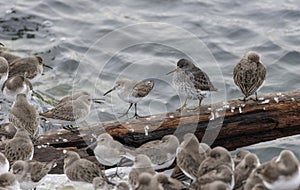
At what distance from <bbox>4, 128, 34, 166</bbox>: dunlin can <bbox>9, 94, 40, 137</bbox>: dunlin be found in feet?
2.11

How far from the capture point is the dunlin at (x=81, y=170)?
328 inches

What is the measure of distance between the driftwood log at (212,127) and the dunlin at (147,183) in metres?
1.83

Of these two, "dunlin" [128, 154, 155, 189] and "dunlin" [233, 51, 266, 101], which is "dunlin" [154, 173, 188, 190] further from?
"dunlin" [233, 51, 266, 101]

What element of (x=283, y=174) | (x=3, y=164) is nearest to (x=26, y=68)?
(x=3, y=164)

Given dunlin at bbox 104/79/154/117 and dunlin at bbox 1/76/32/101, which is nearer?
dunlin at bbox 104/79/154/117

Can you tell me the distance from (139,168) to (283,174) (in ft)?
5.90

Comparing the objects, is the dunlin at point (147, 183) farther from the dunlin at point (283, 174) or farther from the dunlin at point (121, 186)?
the dunlin at point (283, 174)

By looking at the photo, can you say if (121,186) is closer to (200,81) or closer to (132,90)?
(132,90)

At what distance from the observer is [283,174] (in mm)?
7117

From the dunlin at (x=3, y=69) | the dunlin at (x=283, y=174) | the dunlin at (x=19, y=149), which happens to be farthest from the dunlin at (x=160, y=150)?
the dunlin at (x=3, y=69)

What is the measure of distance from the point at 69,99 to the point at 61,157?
1609 mm

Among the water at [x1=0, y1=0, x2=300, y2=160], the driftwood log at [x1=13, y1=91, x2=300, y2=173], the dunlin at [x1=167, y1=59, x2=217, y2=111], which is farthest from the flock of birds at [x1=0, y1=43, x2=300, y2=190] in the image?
the water at [x1=0, y1=0, x2=300, y2=160]

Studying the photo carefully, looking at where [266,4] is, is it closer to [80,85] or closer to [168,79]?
[168,79]

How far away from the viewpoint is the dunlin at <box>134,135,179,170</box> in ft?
28.2
